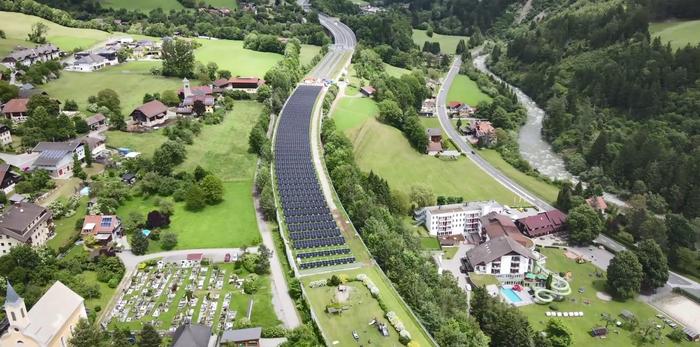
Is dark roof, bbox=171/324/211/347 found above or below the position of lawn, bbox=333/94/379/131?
below

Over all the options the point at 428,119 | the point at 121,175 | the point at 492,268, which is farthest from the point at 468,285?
the point at 428,119

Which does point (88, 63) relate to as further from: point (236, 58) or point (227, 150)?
point (227, 150)

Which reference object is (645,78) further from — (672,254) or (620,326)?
(620,326)

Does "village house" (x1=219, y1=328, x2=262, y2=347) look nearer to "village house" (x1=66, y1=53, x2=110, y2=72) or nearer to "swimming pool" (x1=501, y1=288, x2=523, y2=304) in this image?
"swimming pool" (x1=501, y1=288, x2=523, y2=304)

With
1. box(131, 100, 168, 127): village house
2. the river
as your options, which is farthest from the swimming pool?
box(131, 100, 168, 127): village house

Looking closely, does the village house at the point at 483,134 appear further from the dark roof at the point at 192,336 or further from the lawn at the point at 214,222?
the dark roof at the point at 192,336

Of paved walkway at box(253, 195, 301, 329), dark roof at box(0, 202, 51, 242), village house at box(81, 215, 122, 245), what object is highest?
dark roof at box(0, 202, 51, 242)

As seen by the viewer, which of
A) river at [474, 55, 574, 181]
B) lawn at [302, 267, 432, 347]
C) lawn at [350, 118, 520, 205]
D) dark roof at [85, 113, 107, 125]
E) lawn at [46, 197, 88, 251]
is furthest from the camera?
river at [474, 55, 574, 181]
